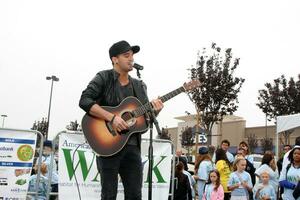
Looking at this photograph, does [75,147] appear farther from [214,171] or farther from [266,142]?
[266,142]

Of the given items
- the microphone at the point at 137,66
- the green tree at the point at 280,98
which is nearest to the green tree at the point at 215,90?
the green tree at the point at 280,98

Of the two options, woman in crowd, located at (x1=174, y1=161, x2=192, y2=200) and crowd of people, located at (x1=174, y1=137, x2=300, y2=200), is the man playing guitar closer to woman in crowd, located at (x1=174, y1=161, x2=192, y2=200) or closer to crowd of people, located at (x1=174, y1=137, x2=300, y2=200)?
crowd of people, located at (x1=174, y1=137, x2=300, y2=200)

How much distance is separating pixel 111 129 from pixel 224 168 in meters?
5.40

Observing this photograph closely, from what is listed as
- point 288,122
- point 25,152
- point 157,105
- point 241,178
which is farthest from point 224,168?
point 157,105

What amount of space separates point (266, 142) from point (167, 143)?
40685mm

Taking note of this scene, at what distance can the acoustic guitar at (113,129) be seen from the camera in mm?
3846

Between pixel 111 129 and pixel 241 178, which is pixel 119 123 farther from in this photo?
pixel 241 178

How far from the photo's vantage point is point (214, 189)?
8164 mm

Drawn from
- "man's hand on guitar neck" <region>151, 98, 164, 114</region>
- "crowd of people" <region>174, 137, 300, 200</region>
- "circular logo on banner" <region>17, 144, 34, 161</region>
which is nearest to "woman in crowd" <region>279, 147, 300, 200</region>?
"crowd of people" <region>174, 137, 300, 200</region>

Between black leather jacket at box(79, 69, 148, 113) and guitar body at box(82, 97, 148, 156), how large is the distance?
8 centimetres

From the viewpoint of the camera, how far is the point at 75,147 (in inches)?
264

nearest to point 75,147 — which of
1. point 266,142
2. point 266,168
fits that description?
point 266,168

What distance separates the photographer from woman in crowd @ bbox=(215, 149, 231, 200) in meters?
8.55

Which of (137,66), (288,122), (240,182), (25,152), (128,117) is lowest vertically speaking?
(240,182)
